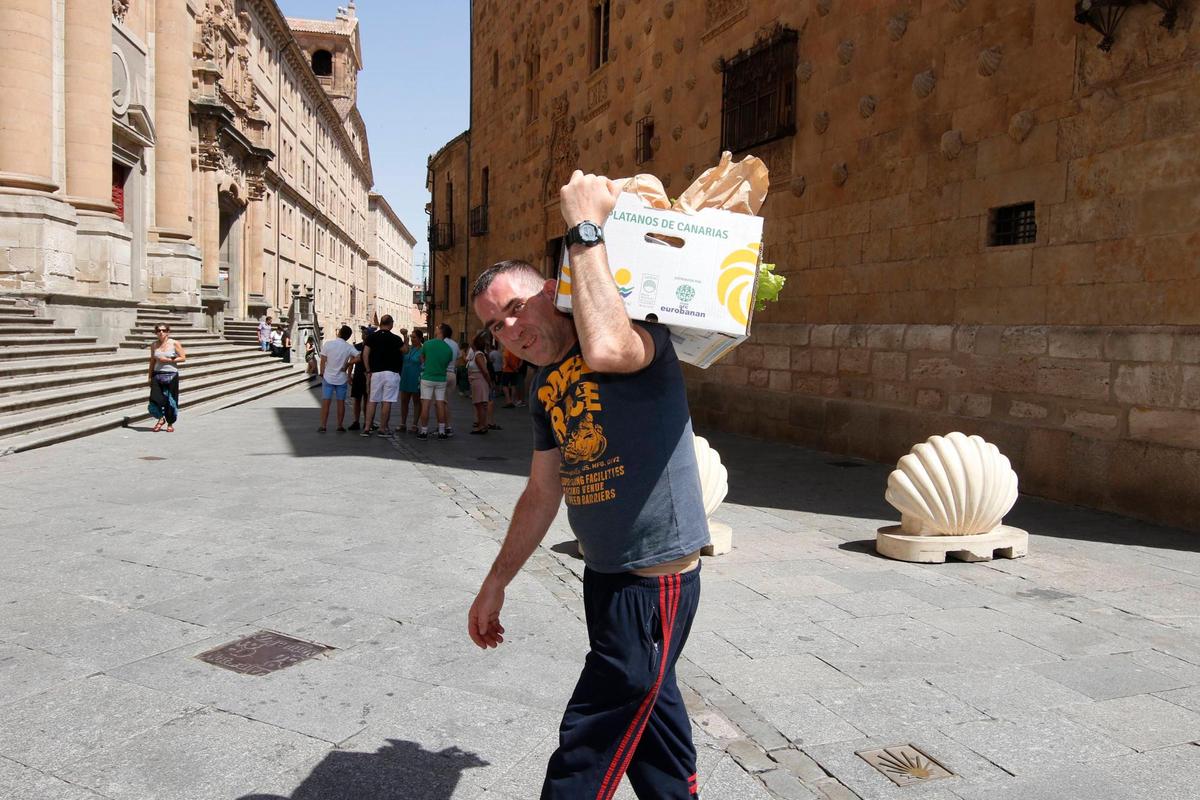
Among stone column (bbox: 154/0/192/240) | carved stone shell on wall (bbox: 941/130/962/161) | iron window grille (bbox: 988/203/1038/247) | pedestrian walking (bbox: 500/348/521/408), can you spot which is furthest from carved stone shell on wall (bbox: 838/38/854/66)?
stone column (bbox: 154/0/192/240)

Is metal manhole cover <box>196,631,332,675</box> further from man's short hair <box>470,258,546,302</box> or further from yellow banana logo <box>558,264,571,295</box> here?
yellow banana logo <box>558,264,571,295</box>

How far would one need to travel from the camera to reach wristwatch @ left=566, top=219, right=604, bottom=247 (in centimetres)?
192

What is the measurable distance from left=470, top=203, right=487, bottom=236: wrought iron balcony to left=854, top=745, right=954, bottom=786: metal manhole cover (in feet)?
95.8

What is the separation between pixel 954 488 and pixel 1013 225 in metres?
4.07

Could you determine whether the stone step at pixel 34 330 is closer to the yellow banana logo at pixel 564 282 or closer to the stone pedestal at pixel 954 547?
the stone pedestal at pixel 954 547

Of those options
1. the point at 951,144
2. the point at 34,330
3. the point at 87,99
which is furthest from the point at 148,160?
the point at 951,144

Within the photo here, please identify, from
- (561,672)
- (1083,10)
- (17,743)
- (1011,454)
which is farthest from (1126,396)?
(17,743)

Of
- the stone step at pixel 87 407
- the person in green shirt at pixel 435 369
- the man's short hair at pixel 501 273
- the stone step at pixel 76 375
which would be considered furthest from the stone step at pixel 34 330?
the man's short hair at pixel 501 273

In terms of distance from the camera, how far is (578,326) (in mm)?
1935

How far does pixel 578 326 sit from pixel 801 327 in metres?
10.9

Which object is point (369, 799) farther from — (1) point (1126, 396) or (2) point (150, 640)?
(1) point (1126, 396)

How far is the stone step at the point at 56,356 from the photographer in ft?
42.4

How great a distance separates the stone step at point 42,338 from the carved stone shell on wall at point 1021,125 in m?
13.7

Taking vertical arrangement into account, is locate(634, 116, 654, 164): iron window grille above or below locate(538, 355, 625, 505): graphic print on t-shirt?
above
